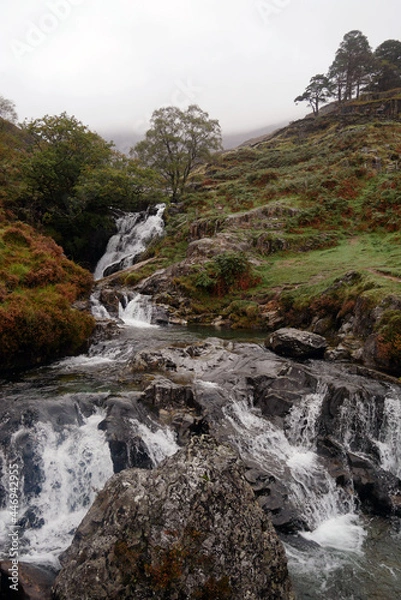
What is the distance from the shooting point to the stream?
752 cm

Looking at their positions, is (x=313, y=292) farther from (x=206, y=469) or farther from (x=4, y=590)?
(x=4, y=590)

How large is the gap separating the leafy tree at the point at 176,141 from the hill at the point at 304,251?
4939 mm

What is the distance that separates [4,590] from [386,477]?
31.5 ft

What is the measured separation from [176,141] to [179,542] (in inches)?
2093

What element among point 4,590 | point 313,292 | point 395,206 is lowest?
point 4,590

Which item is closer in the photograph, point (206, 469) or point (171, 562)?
point (171, 562)

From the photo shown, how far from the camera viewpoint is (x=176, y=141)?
2010 inches

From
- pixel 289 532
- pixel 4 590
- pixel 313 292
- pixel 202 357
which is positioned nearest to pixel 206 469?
pixel 4 590

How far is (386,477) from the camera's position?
10.1m

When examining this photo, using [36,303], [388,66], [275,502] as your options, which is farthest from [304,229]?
[388,66]

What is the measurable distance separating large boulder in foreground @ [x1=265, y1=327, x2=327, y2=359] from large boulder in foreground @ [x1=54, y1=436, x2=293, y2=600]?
35.3 ft

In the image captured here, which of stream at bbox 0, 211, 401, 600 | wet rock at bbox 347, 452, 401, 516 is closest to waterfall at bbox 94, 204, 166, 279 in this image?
stream at bbox 0, 211, 401, 600

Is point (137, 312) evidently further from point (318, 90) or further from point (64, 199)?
point (318, 90)

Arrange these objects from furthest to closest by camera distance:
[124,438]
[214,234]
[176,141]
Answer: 1. [176,141]
2. [214,234]
3. [124,438]
